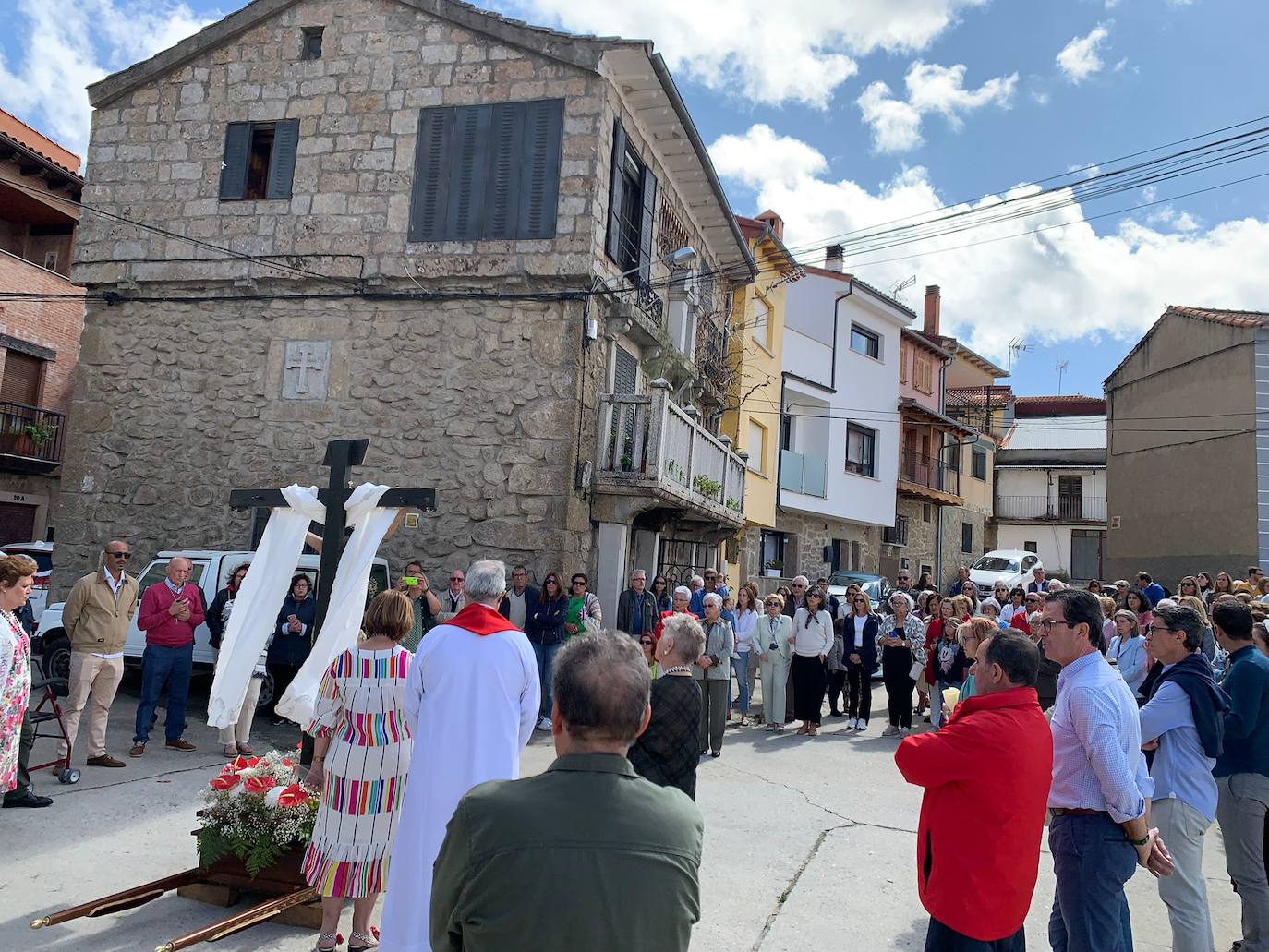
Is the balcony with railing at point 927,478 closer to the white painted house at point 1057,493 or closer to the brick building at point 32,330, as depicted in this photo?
the white painted house at point 1057,493

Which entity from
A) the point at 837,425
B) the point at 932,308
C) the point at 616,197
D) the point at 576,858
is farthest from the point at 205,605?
the point at 932,308

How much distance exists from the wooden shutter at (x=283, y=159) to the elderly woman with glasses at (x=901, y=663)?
1006 cm

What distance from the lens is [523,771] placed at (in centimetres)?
859

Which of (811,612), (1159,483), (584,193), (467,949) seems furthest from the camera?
(1159,483)

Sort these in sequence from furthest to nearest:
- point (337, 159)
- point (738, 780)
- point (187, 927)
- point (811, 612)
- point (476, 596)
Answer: point (337, 159) → point (811, 612) → point (738, 780) → point (187, 927) → point (476, 596)

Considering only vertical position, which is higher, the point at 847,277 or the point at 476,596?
the point at 847,277

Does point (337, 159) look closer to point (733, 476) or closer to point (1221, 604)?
point (733, 476)

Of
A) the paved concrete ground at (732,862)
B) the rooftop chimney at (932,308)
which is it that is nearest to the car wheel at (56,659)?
the paved concrete ground at (732,862)

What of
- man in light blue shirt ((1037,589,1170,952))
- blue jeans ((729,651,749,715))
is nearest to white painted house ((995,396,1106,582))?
blue jeans ((729,651,749,715))

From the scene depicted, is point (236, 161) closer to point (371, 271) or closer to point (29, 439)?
point (371, 271)

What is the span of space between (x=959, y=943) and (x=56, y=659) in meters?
10.9

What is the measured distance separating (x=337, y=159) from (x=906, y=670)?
10235mm

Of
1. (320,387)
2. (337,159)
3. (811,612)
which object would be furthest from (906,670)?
(337,159)

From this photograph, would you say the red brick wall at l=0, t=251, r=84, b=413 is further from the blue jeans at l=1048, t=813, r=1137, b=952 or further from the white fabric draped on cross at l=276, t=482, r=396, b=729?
the blue jeans at l=1048, t=813, r=1137, b=952
